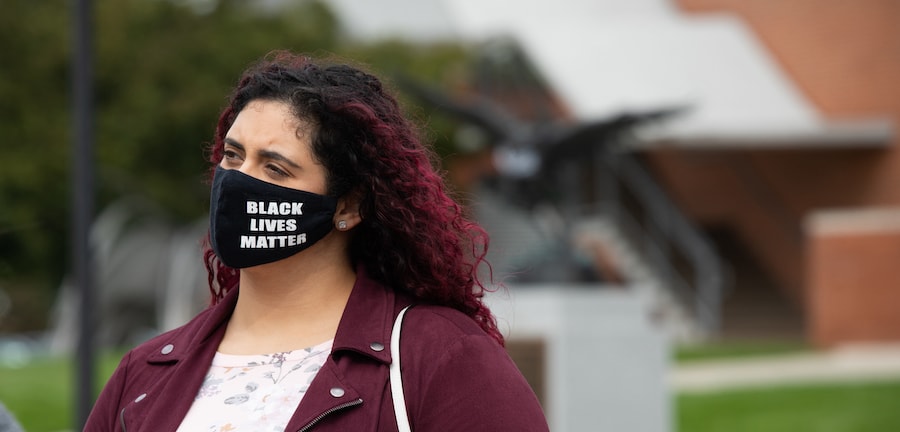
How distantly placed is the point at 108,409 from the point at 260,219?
0.53 m

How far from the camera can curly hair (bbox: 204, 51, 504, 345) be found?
101 inches

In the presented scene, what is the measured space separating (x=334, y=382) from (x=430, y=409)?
7.5 inches

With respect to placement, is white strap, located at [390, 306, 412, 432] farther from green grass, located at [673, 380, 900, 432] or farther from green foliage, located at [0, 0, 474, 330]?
green foliage, located at [0, 0, 474, 330]

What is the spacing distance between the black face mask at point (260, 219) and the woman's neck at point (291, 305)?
5cm

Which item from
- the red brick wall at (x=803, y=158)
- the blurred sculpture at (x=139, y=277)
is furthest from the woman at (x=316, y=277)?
the blurred sculpture at (x=139, y=277)

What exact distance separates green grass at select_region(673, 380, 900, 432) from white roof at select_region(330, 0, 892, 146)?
9.68m

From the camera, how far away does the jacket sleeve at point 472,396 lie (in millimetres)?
2316

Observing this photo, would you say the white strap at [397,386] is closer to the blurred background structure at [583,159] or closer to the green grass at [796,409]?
the blurred background structure at [583,159]

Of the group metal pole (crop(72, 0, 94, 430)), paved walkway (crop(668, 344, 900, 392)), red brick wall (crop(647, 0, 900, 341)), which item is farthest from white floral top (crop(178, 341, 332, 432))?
red brick wall (crop(647, 0, 900, 341))

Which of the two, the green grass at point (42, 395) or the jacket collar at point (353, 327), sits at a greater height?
the jacket collar at point (353, 327)

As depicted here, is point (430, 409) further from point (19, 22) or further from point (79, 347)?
point (19, 22)

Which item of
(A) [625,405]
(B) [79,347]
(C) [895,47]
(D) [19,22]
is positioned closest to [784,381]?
(A) [625,405]

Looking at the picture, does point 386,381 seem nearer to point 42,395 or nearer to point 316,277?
point 316,277

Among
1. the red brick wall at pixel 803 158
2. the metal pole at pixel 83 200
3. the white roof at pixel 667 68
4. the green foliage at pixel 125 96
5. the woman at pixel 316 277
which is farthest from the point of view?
the green foliage at pixel 125 96
